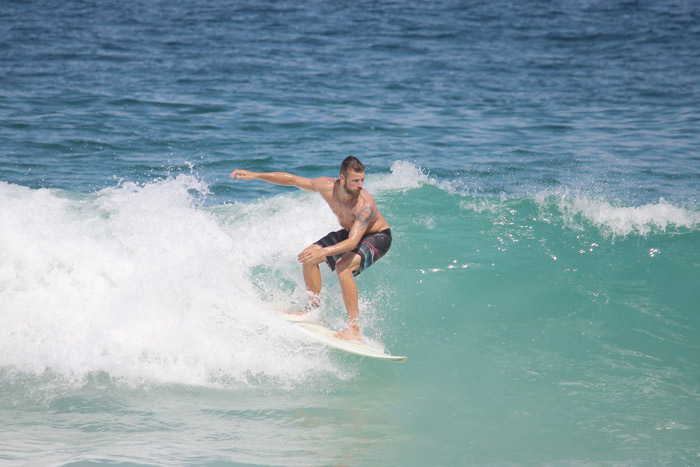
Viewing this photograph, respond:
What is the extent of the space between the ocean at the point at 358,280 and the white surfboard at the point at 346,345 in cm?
13

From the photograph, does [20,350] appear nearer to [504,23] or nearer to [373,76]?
[373,76]

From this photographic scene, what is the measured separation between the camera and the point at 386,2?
28.1 meters

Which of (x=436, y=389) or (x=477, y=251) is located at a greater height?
(x=477, y=251)

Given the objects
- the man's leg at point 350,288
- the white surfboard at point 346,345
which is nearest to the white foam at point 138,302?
the white surfboard at point 346,345

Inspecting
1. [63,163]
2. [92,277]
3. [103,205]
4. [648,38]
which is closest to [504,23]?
[648,38]

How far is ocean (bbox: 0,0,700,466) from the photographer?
5.18 metres

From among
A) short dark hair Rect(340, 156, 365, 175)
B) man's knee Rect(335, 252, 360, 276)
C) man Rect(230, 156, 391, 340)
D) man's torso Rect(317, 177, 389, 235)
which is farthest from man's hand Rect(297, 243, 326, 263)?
short dark hair Rect(340, 156, 365, 175)

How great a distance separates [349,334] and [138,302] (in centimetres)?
197

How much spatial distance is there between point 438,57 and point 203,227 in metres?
14.5

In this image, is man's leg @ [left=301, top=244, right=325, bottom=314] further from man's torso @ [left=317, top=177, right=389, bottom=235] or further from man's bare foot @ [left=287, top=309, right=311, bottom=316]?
man's torso @ [left=317, top=177, right=389, bottom=235]

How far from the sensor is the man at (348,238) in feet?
20.5

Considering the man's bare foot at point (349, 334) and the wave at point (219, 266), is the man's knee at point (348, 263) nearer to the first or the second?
the man's bare foot at point (349, 334)

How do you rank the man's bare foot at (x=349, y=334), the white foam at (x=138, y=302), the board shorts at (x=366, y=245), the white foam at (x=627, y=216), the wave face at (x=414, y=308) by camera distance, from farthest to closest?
the white foam at (x=627, y=216) → the board shorts at (x=366, y=245) → the man's bare foot at (x=349, y=334) → the white foam at (x=138, y=302) → the wave face at (x=414, y=308)

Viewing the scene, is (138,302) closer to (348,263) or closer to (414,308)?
(348,263)
